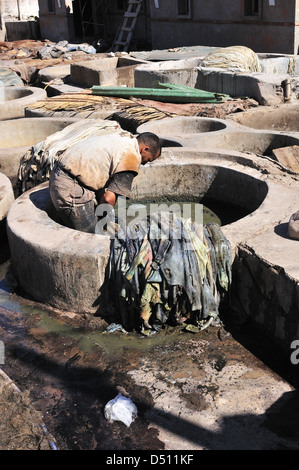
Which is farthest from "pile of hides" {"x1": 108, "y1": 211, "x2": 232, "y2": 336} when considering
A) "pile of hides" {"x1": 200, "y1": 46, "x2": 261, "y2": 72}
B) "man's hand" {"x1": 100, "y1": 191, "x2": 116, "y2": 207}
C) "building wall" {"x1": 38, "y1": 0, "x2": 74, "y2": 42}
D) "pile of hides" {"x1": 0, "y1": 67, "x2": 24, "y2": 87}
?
"building wall" {"x1": 38, "y1": 0, "x2": 74, "y2": 42}

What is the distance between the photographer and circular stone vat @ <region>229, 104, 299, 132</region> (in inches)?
396

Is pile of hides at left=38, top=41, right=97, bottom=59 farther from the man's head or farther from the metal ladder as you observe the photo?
the man's head

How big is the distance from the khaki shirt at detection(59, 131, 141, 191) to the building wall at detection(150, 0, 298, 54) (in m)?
10.7

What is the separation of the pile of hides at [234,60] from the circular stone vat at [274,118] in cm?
198

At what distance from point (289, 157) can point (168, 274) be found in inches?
128

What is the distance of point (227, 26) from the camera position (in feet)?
53.4

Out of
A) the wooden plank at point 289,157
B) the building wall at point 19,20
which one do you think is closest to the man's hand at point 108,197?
the wooden plank at point 289,157

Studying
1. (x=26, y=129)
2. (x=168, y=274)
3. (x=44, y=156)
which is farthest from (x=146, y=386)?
(x=26, y=129)

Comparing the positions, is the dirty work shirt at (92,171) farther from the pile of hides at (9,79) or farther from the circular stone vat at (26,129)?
the pile of hides at (9,79)

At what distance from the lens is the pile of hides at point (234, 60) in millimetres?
12002

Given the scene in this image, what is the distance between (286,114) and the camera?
1020 cm

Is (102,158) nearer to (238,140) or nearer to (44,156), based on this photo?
(44,156)
